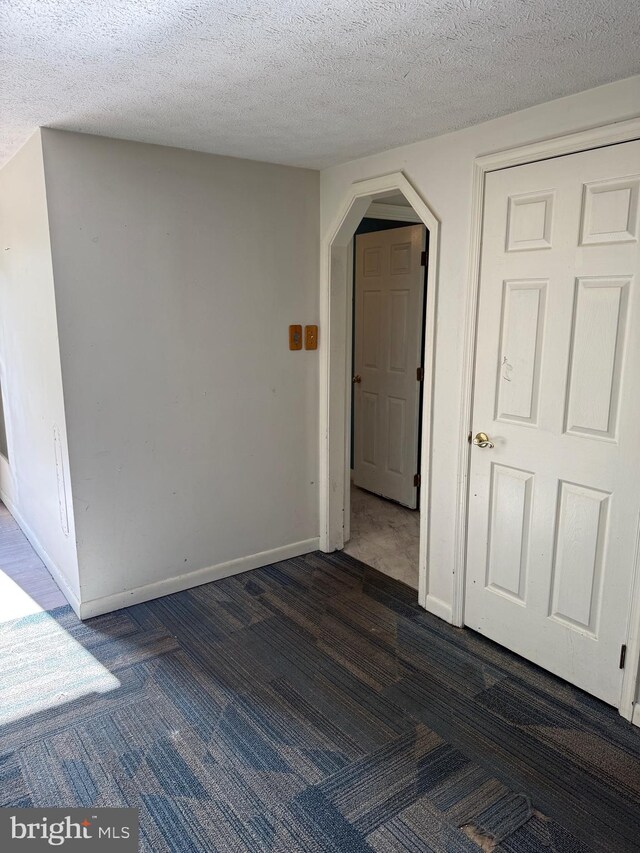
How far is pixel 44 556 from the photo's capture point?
354 centimetres

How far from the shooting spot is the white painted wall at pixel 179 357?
281cm

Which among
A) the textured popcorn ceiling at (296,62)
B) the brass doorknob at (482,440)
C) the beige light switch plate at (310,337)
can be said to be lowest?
the brass doorknob at (482,440)

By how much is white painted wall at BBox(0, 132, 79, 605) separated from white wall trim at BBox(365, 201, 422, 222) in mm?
2219

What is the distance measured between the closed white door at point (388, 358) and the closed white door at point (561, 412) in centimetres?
174

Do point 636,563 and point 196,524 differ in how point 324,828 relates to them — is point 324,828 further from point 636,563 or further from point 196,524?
point 196,524

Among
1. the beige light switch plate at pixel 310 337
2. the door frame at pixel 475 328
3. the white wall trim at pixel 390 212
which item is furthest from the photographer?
the white wall trim at pixel 390 212

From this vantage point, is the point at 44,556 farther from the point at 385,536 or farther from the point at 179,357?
the point at 385,536

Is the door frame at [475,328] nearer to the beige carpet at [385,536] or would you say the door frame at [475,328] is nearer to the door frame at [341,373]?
the door frame at [341,373]

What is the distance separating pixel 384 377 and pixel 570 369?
2.43 metres

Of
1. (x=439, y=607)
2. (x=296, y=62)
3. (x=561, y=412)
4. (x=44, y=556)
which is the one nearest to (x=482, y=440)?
(x=561, y=412)

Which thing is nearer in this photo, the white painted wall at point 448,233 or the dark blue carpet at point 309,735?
the dark blue carpet at point 309,735

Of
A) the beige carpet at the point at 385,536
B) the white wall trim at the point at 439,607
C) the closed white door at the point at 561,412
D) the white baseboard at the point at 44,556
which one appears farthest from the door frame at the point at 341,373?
the white baseboard at the point at 44,556

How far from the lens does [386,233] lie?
453 centimetres

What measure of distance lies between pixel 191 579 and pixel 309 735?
53.1 inches
